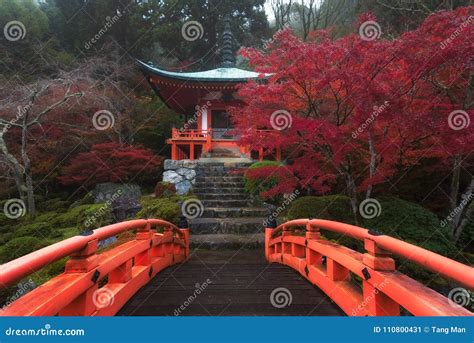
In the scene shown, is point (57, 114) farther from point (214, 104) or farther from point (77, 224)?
point (214, 104)

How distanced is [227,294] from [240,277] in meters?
0.94

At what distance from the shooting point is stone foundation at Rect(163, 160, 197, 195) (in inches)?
454

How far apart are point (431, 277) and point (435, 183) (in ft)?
16.9

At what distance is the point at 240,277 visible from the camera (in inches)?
169

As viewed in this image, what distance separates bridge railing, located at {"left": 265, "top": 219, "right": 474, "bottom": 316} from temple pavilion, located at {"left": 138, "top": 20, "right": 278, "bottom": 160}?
31.1ft

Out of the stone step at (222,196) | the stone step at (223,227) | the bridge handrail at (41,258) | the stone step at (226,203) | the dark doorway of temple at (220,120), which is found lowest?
the stone step at (223,227)

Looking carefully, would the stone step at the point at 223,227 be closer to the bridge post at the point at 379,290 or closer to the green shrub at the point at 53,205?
the bridge post at the point at 379,290

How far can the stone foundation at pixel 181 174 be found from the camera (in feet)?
37.8

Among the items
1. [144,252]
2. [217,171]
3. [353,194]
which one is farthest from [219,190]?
[144,252]

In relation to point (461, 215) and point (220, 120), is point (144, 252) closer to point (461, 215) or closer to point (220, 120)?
point (461, 215)

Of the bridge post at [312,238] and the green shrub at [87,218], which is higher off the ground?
the bridge post at [312,238]

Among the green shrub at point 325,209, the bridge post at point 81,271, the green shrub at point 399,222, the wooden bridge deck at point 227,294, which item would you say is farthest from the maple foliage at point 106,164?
the bridge post at point 81,271

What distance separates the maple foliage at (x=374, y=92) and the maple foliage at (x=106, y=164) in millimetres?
7720

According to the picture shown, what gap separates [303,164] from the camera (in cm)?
750
